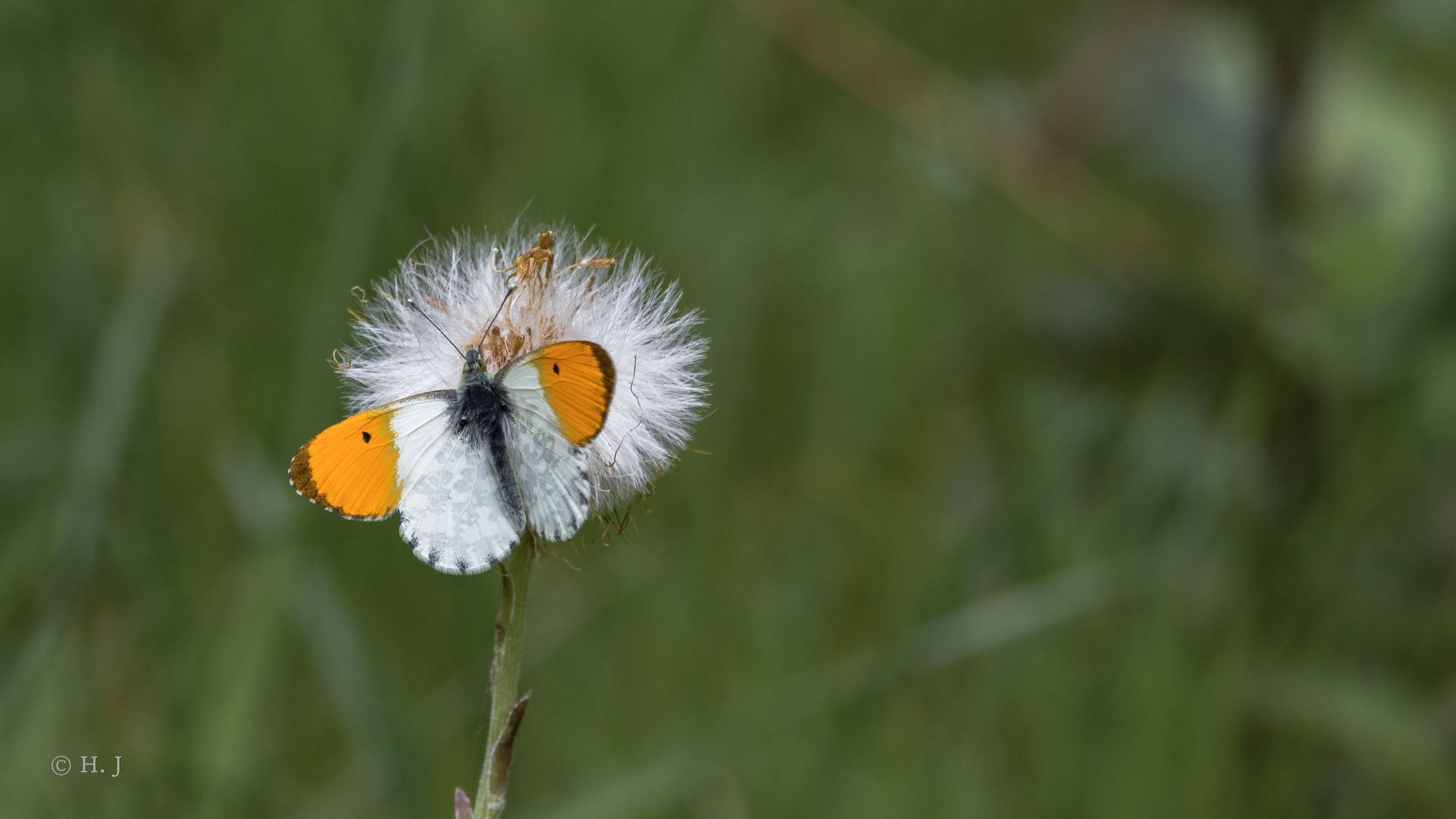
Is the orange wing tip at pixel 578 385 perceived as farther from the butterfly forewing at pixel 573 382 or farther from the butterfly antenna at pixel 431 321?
the butterfly antenna at pixel 431 321

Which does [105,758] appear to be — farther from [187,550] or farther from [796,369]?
[796,369]

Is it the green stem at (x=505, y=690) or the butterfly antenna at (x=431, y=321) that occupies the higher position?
the butterfly antenna at (x=431, y=321)

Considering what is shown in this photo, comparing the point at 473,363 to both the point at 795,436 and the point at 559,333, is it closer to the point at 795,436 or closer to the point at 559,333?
the point at 559,333

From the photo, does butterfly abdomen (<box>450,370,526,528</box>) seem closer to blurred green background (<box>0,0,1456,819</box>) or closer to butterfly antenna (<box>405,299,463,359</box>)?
butterfly antenna (<box>405,299,463,359</box>)

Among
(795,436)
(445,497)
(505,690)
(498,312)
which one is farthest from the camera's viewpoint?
(795,436)

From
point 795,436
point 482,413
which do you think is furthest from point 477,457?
point 795,436

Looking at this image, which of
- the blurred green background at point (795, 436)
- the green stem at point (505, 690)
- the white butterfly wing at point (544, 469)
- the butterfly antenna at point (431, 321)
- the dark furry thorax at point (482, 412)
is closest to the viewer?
the green stem at point (505, 690)

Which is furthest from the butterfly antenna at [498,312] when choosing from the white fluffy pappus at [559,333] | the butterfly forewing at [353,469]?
the butterfly forewing at [353,469]
